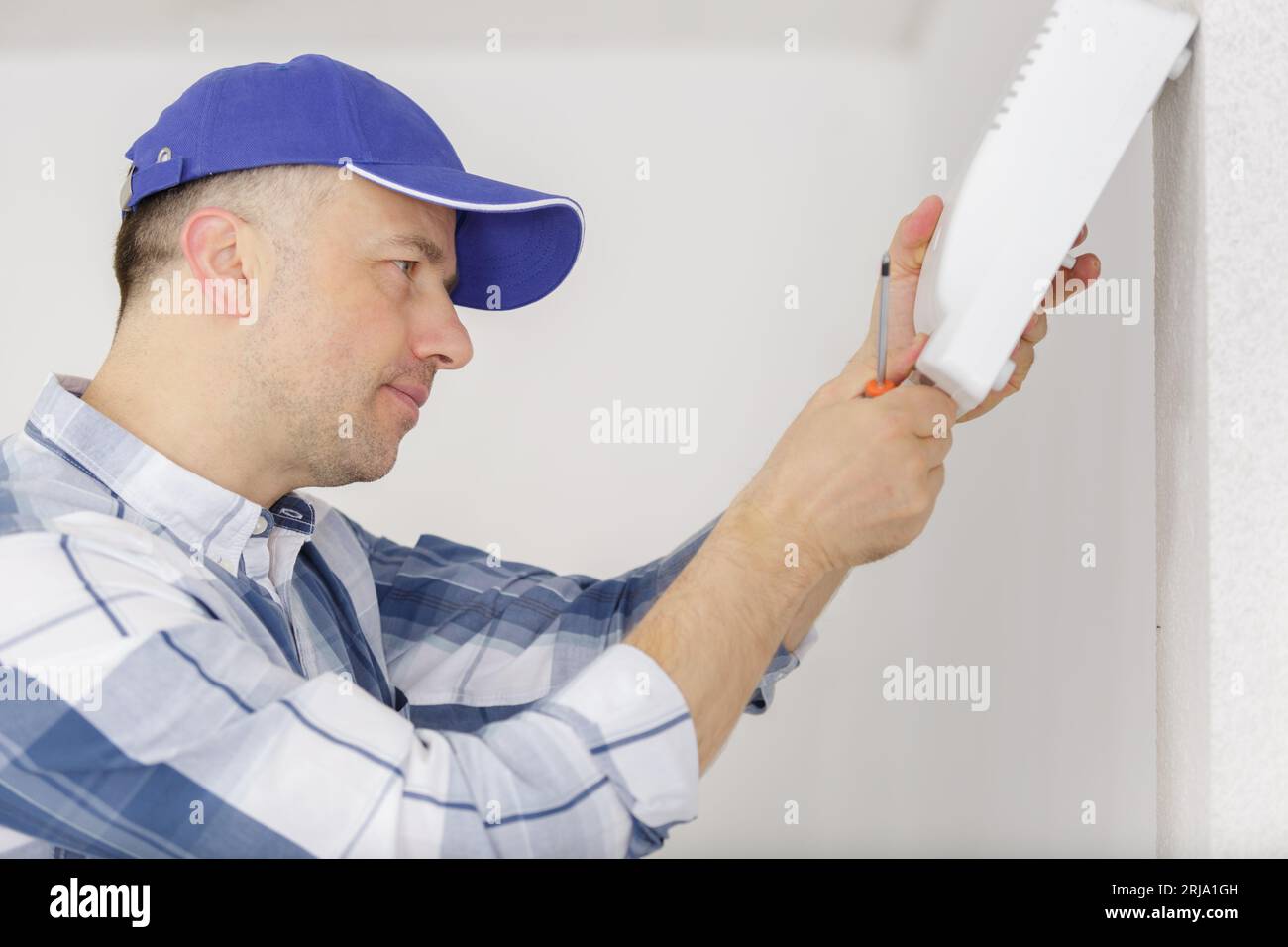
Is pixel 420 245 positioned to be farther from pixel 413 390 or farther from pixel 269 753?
pixel 269 753

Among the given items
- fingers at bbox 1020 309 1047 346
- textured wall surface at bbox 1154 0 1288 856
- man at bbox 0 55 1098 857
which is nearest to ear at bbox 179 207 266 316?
man at bbox 0 55 1098 857

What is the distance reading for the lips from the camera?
102cm

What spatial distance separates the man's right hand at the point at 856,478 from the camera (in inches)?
30.0

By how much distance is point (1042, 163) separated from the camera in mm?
730

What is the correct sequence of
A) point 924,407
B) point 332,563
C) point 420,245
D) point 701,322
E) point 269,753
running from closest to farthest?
1. point 269,753
2. point 924,407
3. point 420,245
4. point 332,563
5. point 701,322

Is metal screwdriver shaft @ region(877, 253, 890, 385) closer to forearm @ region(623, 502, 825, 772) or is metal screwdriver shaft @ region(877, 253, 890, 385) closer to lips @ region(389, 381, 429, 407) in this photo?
forearm @ region(623, 502, 825, 772)

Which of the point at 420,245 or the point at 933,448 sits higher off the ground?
the point at 420,245

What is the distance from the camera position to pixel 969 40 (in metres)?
→ 1.50

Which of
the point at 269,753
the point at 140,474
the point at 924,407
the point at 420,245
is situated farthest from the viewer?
the point at 420,245

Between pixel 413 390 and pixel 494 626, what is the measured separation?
0.27m

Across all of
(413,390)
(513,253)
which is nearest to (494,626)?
(413,390)

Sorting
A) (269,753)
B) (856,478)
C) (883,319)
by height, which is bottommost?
(269,753)

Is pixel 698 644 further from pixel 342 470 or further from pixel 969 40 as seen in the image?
pixel 969 40

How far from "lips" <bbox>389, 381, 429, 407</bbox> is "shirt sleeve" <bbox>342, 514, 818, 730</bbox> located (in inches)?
9.5
